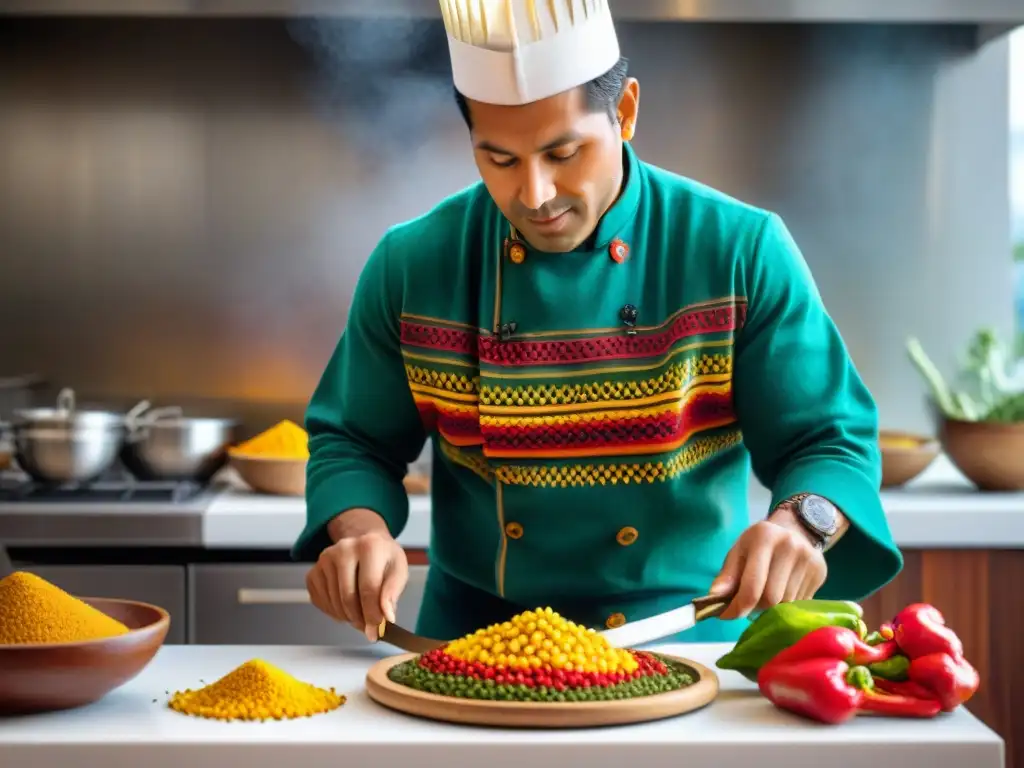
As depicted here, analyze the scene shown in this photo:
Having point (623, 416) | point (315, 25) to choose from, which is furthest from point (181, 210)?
point (623, 416)

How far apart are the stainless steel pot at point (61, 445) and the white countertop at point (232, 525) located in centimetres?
13

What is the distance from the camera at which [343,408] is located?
5.47 feet

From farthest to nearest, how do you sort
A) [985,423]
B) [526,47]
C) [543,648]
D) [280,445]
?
[280,445]
[985,423]
[526,47]
[543,648]

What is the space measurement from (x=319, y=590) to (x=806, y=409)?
1.84 feet

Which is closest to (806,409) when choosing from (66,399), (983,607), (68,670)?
(68,670)

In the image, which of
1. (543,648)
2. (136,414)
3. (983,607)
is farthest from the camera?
(136,414)

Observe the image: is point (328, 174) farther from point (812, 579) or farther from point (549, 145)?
point (812, 579)

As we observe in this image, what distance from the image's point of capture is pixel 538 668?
3.85 feet

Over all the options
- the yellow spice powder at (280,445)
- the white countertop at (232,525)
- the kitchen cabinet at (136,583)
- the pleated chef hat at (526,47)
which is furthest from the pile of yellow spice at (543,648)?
the yellow spice powder at (280,445)

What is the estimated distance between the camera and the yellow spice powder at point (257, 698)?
1.17 metres

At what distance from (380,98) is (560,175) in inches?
64.8

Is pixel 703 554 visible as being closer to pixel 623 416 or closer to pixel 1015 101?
pixel 623 416

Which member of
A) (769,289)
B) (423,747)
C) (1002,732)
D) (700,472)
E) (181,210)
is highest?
(181,210)

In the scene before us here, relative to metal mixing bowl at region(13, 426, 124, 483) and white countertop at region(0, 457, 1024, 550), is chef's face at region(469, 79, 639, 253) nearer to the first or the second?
white countertop at region(0, 457, 1024, 550)
